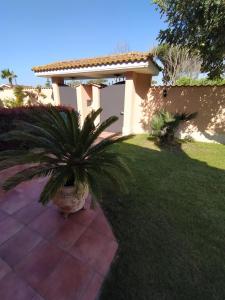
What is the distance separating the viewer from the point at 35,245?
2209 millimetres

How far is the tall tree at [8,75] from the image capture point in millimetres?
27047

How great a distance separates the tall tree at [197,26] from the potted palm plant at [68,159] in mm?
4184

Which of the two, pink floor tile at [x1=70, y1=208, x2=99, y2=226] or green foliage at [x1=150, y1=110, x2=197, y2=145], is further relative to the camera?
green foliage at [x1=150, y1=110, x2=197, y2=145]

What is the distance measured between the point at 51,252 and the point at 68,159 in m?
1.23

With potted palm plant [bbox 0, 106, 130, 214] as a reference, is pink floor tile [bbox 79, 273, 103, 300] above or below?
below

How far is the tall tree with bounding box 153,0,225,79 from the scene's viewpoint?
430 cm

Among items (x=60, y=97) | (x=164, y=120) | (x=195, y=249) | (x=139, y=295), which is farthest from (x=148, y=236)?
(x=60, y=97)

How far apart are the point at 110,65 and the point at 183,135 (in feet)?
14.3

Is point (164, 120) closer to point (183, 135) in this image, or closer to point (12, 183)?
point (183, 135)

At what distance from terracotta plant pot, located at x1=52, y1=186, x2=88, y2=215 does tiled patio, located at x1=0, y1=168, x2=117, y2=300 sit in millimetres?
202

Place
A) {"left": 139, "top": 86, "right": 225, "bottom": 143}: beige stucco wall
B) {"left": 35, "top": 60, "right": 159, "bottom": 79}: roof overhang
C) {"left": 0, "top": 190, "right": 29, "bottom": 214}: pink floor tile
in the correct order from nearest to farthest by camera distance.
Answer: {"left": 0, "top": 190, "right": 29, "bottom": 214}: pink floor tile
{"left": 35, "top": 60, "right": 159, "bottom": 79}: roof overhang
{"left": 139, "top": 86, "right": 225, "bottom": 143}: beige stucco wall

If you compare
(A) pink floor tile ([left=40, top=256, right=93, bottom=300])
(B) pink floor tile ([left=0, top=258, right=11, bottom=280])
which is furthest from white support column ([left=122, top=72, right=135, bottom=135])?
(B) pink floor tile ([left=0, top=258, right=11, bottom=280])

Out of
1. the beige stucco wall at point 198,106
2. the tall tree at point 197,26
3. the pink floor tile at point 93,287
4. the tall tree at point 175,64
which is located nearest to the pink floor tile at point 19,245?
the pink floor tile at point 93,287

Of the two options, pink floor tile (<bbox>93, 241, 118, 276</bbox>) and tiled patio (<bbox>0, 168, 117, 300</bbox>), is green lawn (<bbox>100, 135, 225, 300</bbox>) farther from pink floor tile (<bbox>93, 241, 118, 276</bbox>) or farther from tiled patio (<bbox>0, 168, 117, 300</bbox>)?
tiled patio (<bbox>0, 168, 117, 300</bbox>)
